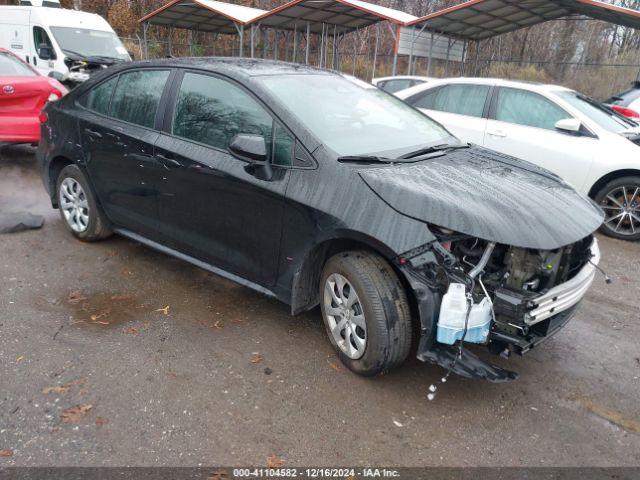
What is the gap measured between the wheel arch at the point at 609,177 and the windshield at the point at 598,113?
0.57 m

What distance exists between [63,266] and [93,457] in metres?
2.48

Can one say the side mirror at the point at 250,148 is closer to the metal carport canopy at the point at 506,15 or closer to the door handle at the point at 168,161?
the door handle at the point at 168,161

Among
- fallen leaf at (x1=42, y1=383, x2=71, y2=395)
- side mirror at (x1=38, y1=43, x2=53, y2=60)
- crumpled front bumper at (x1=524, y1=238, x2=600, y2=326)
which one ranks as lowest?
fallen leaf at (x1=42, y1=383, x2=71, y2=395)

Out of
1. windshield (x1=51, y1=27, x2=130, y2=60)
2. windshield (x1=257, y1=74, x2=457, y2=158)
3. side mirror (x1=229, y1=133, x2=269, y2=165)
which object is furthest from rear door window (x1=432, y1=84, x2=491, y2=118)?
windshield (x1=51, y1=27, x2=130, y2=60)

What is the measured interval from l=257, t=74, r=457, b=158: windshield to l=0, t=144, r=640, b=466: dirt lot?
1.33 m

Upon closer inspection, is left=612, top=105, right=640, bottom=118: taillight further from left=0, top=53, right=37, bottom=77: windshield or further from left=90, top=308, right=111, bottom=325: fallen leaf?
left=0, top=53, right=37, bottom=77: windshield

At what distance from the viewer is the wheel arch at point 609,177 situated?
5.75 meters

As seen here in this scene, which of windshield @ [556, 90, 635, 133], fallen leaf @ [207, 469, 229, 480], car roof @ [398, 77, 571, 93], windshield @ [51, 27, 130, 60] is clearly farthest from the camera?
windshield @ [51, 27, 130, 60]

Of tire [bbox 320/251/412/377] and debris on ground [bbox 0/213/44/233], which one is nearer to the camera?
tire [bbox 320/251/412/377]

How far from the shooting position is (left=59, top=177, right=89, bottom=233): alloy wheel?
4793mm

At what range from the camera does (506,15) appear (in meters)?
14.6

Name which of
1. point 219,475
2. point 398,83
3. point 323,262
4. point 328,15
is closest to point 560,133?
point 323,262

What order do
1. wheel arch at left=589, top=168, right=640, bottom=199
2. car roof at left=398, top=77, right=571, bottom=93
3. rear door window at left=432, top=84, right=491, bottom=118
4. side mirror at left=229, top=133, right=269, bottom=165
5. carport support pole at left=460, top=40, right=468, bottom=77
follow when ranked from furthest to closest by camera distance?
carport support pole at left=460, top=40, right=468, bottom=77 < rear door window at left=432, top=84, right=491, bottom=118 < car roof at left=398, top=77, right=571, bottom=93 < wheel arch at left=589, top=168, right=640, bottom=199 < side mirror at left=229, top=133, right=269, bottom=165

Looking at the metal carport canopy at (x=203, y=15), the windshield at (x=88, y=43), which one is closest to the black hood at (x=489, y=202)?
the windshield at (x=88, y=43)
